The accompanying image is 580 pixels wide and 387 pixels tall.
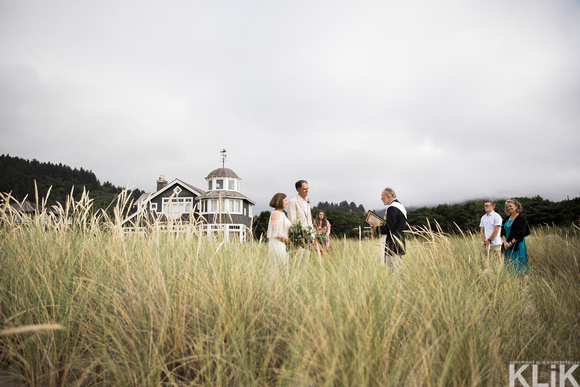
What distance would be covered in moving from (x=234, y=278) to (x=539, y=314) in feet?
11.8

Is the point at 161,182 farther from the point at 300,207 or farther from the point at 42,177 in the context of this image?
the point at 42,177

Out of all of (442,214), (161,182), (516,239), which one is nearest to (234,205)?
(161,182)

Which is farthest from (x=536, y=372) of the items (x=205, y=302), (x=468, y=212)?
(x=468, y=212)

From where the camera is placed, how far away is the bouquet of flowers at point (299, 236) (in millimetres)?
5926

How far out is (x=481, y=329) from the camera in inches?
108

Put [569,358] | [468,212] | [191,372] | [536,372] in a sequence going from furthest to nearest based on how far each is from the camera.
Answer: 1. [468,212]
2. [569,358]
3. [536,372]
4. [191,372]

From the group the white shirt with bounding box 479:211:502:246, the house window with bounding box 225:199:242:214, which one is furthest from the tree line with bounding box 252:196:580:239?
the white shirt with bounding box 479:211:502:246

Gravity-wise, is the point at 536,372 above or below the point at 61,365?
below

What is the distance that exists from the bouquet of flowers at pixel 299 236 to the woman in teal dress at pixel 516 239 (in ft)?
11.6

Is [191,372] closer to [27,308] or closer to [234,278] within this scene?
[234,278]

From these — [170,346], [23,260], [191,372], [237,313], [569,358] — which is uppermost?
[23,260]

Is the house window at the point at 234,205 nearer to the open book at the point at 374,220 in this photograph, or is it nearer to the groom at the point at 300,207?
the groom at the point at 300,207

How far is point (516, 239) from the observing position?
627 centimetres

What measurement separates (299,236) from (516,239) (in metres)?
3.98
